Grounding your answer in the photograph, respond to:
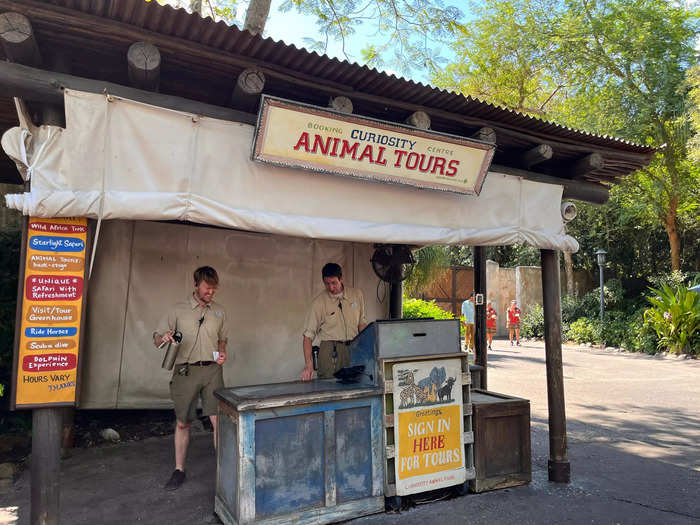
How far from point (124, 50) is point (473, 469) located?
4095 millimetres

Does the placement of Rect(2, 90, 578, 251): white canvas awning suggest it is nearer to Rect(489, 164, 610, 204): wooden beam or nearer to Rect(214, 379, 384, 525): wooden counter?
Rect(489, 164, 610, 204): wooden beam

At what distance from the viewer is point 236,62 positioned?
3.33 m

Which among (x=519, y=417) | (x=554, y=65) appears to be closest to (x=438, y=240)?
(x=519, y=417)

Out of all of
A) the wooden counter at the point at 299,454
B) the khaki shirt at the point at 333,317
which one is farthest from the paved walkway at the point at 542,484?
the khaki shirt at the point at 333,317

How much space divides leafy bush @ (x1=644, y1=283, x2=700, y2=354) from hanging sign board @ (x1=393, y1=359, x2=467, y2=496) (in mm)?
11586

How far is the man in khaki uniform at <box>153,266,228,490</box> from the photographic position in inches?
157

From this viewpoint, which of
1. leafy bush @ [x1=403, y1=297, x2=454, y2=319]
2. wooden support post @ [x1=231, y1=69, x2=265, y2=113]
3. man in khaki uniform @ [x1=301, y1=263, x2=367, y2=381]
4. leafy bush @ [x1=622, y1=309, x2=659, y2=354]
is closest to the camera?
wooden support post @ [x1=231, y1=69, x2=265, y2=113]

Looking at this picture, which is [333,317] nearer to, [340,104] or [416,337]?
[416,337]

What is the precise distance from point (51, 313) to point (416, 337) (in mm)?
2570

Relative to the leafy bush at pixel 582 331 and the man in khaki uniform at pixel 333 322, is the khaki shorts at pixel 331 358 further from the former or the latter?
the leafy bush at pixel 582 331

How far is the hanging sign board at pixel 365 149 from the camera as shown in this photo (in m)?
3.47

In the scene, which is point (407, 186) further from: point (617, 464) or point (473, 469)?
point (617, 464)

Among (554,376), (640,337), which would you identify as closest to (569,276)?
(640,337)

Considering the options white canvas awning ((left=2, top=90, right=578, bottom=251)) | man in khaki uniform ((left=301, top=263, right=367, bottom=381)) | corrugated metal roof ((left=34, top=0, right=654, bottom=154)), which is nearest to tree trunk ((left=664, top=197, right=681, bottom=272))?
corrugated metal roof ((left=34, top=0, right=654, bottom=154))
